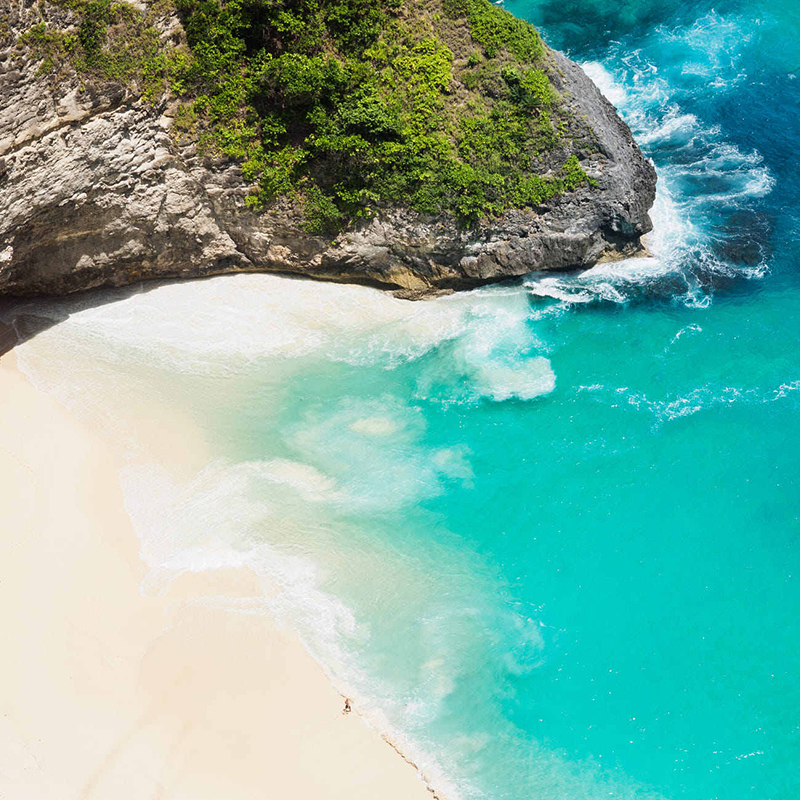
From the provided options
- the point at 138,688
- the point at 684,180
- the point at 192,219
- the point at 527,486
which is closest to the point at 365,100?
the point at 192,219

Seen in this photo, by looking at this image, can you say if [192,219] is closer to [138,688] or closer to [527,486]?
[527,486]

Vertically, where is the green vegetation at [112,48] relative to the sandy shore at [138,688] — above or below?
above

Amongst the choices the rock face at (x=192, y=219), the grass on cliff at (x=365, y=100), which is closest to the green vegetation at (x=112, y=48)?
the grass on cliff at (x=365, y=100)

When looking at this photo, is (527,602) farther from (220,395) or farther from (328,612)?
(220,395)

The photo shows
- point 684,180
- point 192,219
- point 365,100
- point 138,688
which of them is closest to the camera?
point 138,688

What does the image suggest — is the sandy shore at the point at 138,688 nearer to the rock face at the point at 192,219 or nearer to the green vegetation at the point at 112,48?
the rock face at the point at 192,219

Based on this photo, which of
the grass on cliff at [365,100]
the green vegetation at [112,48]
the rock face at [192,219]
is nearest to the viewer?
the green vegetation at [112,48]

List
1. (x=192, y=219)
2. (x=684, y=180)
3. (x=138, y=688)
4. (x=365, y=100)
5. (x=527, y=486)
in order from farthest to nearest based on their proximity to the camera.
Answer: (x=684, y=180) → (x=192, y=219) → (x=365, y=100) → (x=527, y=486) → (x=138, y=688)
